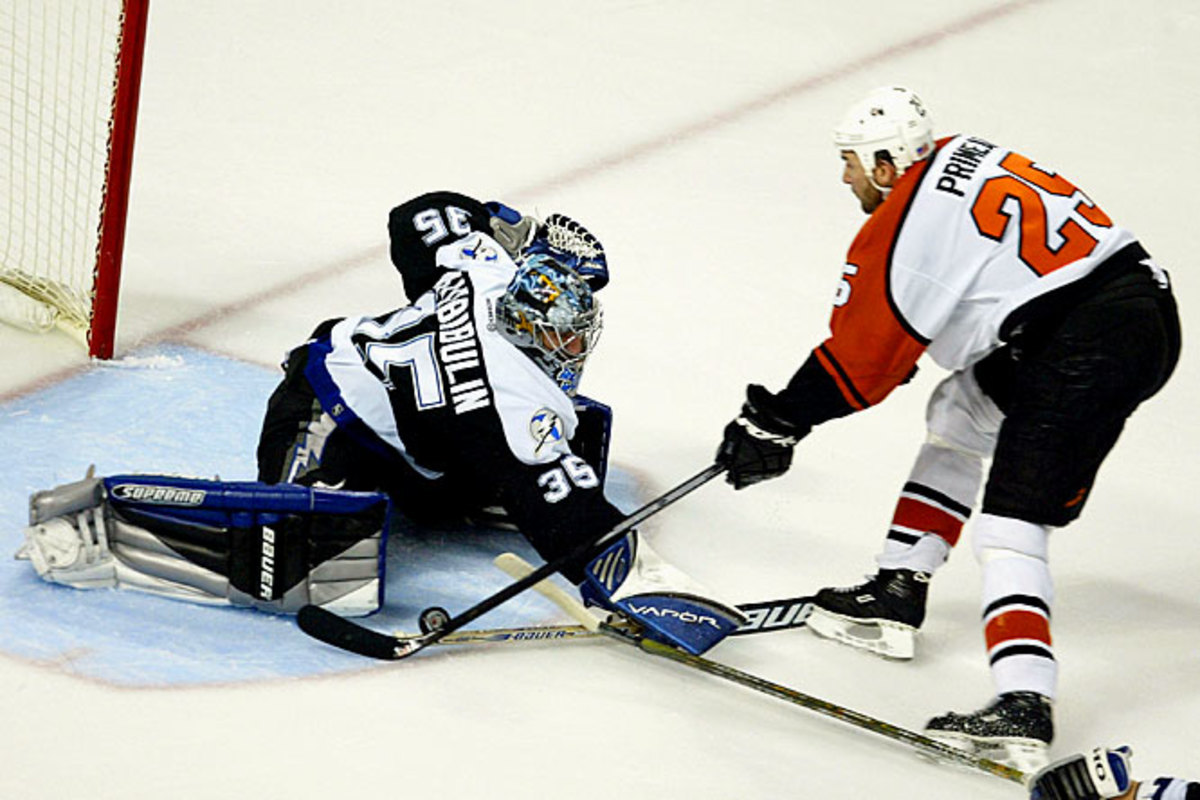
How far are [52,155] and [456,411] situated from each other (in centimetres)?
205

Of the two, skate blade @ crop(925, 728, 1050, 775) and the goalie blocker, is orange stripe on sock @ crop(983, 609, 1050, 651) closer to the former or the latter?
skate blade @ crop(925, 728, 1050, 775)

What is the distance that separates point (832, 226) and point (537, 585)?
221 centimetres

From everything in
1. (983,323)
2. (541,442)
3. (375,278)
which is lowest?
(541,442)

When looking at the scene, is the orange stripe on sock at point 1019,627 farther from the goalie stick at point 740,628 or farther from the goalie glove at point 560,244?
the goalie glove at point 560,244

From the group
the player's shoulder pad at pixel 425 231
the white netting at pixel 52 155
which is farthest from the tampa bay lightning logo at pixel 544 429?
the white netting at pixel 52 155

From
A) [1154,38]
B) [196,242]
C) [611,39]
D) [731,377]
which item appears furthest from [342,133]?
[1154,38]

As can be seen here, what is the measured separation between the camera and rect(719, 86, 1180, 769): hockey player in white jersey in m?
3.04

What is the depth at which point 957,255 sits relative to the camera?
10.1 ft

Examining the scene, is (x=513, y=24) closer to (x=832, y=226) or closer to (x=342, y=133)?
(x=342, y=133)

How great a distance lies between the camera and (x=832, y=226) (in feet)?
17.0

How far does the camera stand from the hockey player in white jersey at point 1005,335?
9.96 ft

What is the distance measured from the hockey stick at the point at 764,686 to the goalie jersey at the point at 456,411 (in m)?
0.06

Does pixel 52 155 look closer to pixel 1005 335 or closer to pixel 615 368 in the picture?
pixel 615 368

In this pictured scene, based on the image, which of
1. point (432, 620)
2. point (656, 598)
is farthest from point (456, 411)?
point (656, 598)
